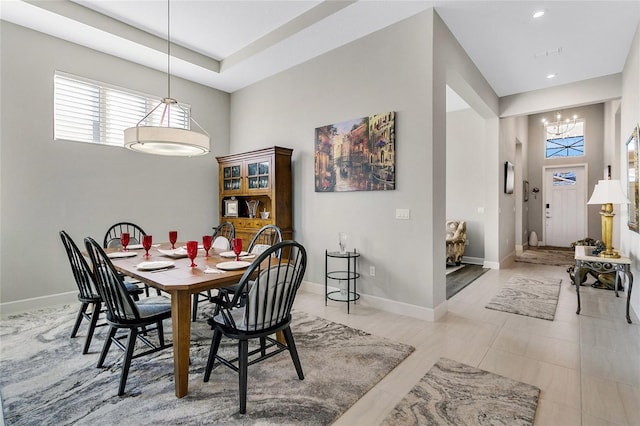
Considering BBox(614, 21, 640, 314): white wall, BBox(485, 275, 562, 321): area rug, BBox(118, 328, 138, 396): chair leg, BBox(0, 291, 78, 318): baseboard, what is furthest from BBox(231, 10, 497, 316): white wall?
BBox(0, 291, 78, 318): baseboard

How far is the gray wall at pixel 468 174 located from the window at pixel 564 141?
10.8 feet

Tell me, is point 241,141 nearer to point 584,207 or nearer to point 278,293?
point 278,293

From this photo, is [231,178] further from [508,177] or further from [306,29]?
[508,177]

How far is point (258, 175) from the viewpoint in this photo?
174 inches

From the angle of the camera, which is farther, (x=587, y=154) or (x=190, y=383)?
(x=587, y=154)

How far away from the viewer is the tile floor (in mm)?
1811

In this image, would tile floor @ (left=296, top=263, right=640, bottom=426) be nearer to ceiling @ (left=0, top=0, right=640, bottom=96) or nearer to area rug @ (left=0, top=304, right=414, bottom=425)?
area rug @ (left=0, top=304, right=414, bottom=425)

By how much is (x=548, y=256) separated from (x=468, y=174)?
2.76 metres

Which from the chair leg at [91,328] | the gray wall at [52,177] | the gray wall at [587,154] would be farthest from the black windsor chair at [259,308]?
the gray wall at [587,154]

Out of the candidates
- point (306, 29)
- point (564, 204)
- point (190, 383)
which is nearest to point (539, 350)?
point (190, 383)

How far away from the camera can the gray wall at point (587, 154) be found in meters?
7.62

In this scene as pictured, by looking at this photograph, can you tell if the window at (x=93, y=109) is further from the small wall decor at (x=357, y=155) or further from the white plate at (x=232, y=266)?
the white plate at (x=232, y=266)

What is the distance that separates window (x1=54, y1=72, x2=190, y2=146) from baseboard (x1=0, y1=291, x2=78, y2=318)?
1.86 m

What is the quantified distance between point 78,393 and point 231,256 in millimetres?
1264
